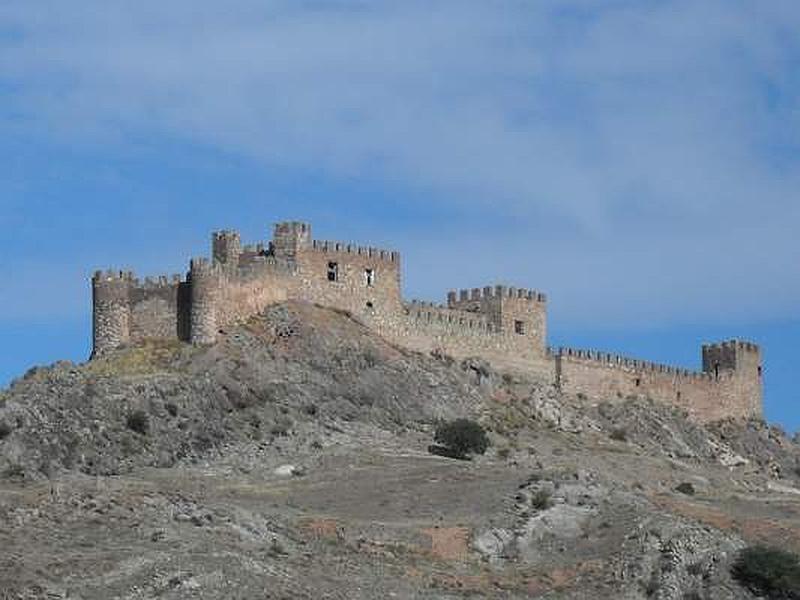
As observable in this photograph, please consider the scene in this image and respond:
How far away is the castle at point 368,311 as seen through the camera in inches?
2931

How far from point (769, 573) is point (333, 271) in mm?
27702

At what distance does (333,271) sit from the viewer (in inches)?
3103

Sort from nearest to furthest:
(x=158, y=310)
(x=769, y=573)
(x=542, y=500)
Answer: (x=769, y=573), (x=542, y=500), (x=158, y=310)

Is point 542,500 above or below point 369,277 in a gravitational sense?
below

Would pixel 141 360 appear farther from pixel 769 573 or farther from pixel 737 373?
pixel 737 373

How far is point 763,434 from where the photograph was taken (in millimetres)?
96250

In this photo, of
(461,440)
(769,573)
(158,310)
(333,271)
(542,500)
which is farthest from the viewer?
(333,271)

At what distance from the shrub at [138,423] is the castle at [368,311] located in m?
6.18

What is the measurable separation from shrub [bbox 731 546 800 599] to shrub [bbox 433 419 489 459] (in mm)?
17342

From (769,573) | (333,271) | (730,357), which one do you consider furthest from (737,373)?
(769,573)

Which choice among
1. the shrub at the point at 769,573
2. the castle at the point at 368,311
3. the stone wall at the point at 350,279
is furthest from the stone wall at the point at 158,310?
the shrub at the point at 769,573

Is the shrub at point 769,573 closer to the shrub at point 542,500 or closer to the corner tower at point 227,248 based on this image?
the shrub at point 542,500

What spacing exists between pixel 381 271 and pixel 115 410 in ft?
51.4

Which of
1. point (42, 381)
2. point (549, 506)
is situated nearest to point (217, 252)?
point (42, 381)
